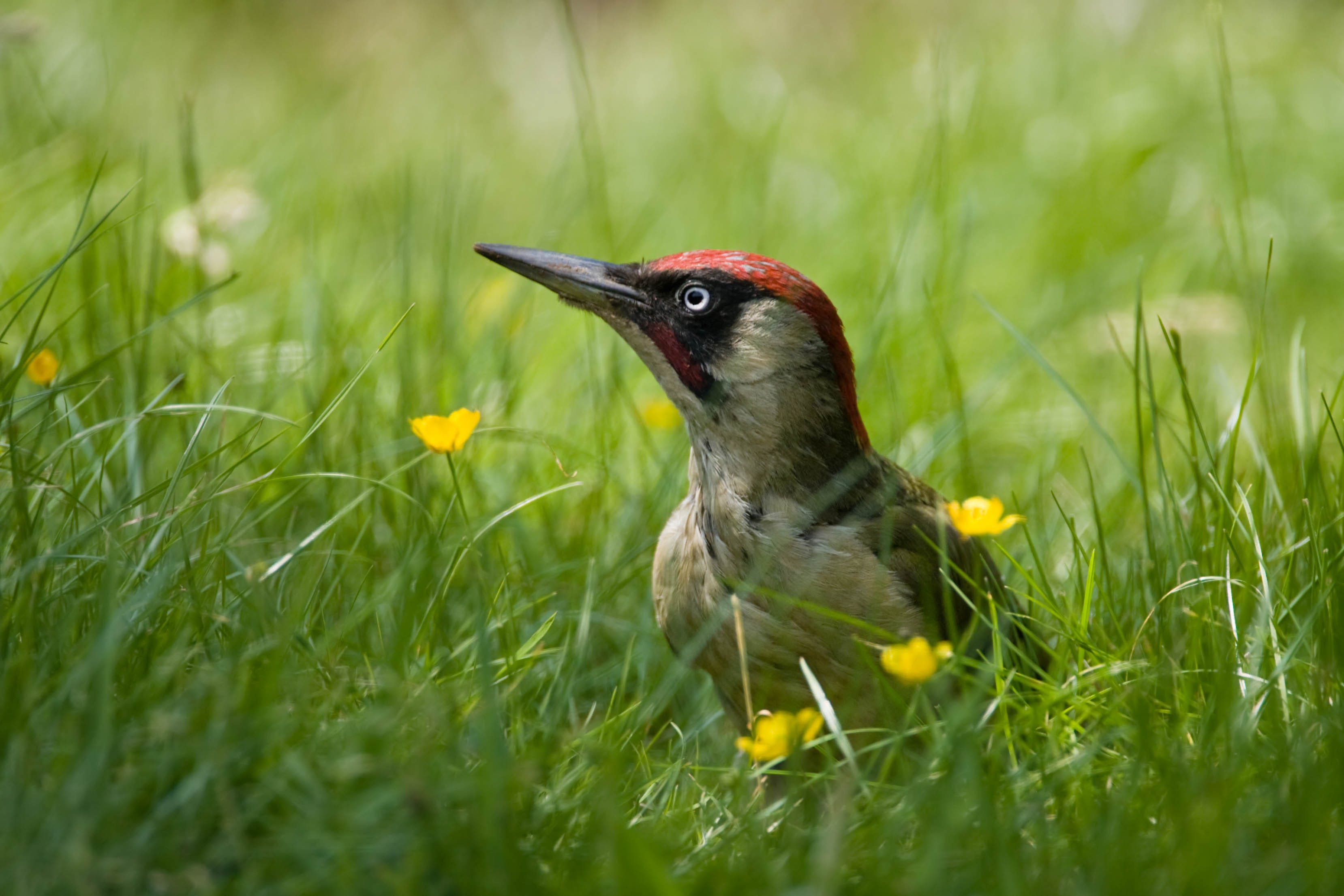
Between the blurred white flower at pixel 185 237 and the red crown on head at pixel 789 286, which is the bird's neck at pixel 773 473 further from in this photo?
the blurred white flower at pixel 185 237

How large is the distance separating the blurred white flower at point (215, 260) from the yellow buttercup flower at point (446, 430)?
5.56 feet

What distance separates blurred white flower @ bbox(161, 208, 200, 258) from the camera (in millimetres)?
3871

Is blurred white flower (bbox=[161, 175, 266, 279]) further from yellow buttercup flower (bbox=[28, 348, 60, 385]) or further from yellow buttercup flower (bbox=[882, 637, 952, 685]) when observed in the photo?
yellow buttercup flower (bbox=[882, 637, 952, 685])

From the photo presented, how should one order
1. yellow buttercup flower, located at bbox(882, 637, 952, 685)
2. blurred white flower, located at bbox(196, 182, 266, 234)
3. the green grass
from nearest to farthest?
the green grass
yellow buttercup flower, located at bbox(882, 637, 952, 685)
blurred white flower, located at bbox(196, 182, 266, 234)

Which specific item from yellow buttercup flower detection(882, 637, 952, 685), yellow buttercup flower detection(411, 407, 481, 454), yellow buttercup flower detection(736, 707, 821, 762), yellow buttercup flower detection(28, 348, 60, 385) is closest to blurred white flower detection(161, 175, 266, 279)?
yellow buttercup flower detection(28, 348, 60, 385)

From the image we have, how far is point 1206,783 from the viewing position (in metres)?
1.95

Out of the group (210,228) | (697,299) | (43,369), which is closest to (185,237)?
(210,228)

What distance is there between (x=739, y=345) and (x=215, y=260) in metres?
1.92

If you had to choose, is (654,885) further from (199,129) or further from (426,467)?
(199,129)

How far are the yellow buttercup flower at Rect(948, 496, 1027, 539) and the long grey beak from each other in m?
0.97

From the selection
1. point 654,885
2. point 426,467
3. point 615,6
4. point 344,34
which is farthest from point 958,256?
point 615,6

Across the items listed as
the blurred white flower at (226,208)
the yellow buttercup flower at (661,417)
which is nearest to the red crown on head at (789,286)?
the yellow buttercup flower at (661,417)

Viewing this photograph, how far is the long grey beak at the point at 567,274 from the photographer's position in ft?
10.1

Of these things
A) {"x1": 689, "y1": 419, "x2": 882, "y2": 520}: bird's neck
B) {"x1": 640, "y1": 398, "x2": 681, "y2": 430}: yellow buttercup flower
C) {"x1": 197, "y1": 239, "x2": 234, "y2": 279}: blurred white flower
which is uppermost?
{"x1": 197, "y1": 239, "x2": 234, "y2": 279}: blurred white flower
